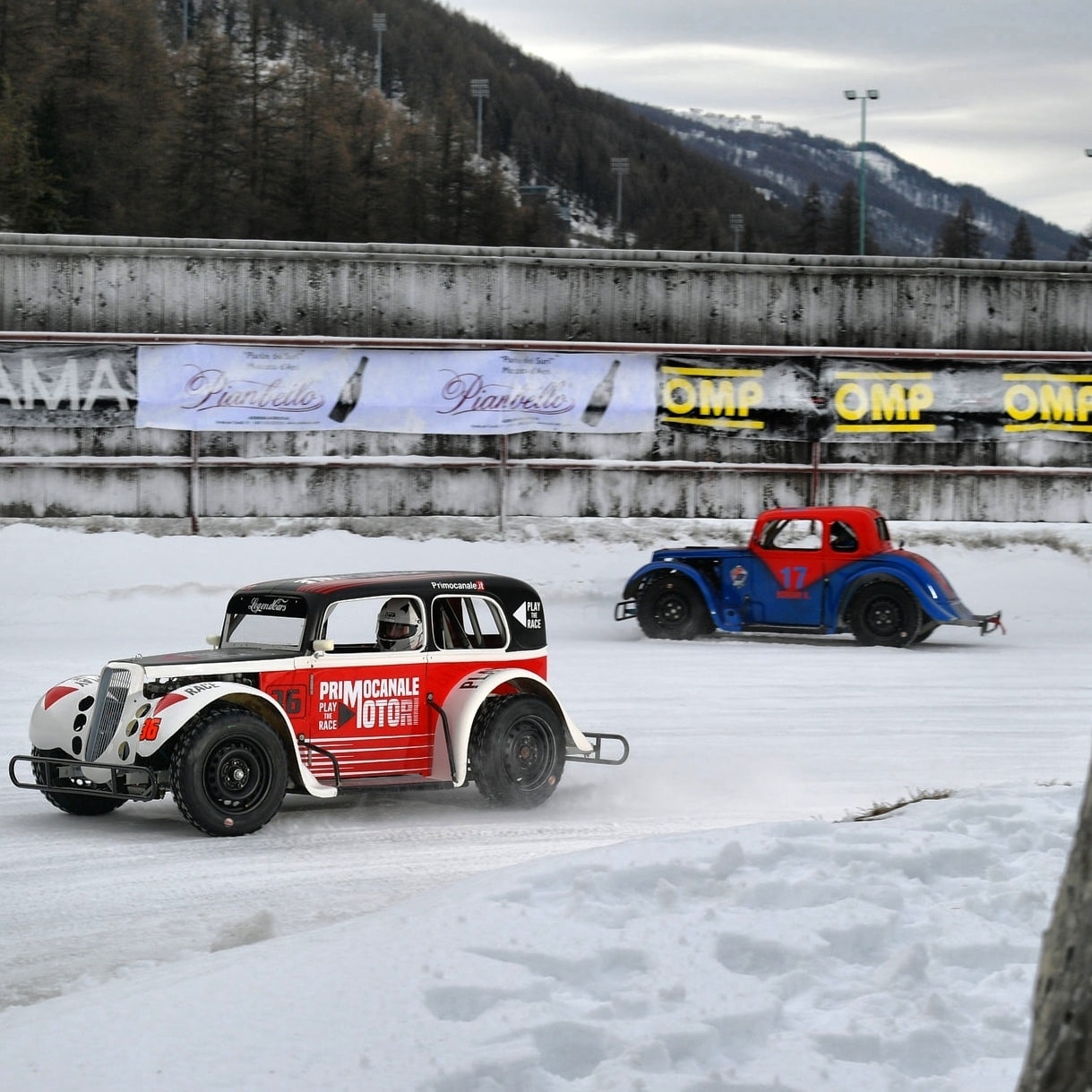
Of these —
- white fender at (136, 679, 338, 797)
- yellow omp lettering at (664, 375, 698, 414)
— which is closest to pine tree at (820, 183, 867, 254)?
yellow omp lettering at (664, 375, 698, 414)

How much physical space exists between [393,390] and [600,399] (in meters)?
3.09

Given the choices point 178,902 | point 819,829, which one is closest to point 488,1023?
point 819,829

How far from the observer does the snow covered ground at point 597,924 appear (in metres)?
4.18

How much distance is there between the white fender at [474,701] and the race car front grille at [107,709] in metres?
1.87

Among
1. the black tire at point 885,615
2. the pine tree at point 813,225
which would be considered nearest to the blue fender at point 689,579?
the black tire at point 885,615

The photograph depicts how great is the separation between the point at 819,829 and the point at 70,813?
4.73 metres

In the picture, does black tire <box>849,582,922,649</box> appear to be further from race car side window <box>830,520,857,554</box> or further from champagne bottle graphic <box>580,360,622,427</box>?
champagne bottle graphic <box>580,360,622,427</box>

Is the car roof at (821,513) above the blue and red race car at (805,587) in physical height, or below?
above

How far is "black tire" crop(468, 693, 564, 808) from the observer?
357 inches

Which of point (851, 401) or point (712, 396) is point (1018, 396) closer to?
point (851, 401)

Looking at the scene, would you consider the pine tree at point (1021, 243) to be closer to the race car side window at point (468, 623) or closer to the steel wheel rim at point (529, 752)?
the race car side window at point (468, 623)

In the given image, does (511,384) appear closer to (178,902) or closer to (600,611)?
(600,611)

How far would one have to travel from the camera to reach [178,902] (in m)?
7.00

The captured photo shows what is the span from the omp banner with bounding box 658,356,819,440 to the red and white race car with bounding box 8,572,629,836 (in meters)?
13.6
